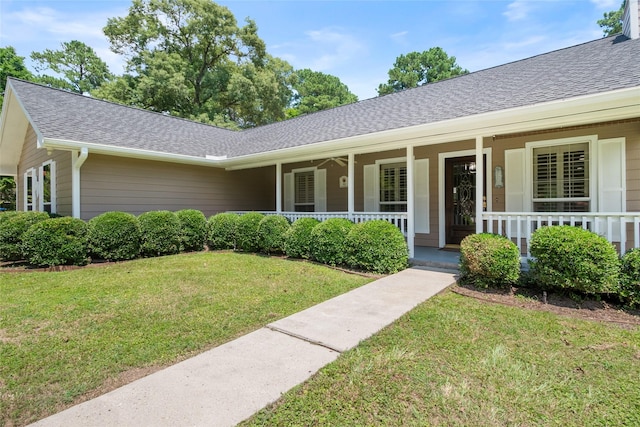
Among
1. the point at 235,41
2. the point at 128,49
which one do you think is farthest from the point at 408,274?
the point at 128,49

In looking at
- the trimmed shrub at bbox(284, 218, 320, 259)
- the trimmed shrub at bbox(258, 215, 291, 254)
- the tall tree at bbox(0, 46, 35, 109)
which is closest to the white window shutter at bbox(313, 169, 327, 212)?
the trimmed shrub at bbox(258, 215, 291, 254)

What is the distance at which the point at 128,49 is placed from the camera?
2405 cm

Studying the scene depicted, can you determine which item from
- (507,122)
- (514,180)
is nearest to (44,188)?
(507,122)

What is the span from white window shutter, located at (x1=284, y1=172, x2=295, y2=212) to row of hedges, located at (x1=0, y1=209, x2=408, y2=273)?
292 centimetres

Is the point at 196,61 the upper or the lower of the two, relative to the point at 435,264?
upper

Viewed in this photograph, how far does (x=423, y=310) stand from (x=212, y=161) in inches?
329

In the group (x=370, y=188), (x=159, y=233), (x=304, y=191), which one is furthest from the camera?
(x=304, y=191)

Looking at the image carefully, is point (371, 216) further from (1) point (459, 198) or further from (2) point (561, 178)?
(2) point (561, 178)

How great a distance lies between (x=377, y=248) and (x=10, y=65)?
3086 centimetres

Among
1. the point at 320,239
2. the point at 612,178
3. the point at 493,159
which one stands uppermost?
the point at 493,159

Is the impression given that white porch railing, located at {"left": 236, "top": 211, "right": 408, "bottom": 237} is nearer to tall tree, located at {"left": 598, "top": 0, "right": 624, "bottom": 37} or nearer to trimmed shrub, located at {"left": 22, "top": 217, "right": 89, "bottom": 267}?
trimmed shrub, located at {"left": 22, "top": 217, "right": 89, "bottom": 267}

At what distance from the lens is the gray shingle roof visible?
564 centimetres

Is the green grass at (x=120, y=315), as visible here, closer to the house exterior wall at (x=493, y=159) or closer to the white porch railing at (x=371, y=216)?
the white porch railing at (x=371, y=216)

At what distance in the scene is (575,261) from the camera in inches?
165
